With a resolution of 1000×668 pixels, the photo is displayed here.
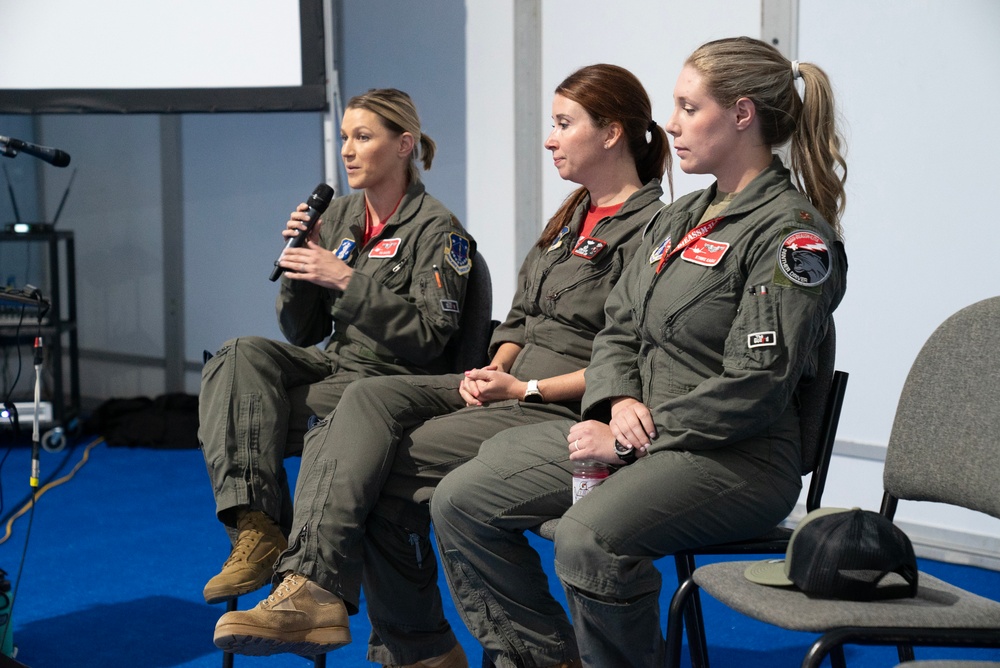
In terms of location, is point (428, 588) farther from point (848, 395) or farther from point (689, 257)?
point (848, 395)

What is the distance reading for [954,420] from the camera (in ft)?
5.26

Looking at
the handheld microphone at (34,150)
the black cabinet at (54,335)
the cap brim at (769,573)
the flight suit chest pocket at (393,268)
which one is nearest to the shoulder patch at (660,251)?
the cap brim at (769,573)

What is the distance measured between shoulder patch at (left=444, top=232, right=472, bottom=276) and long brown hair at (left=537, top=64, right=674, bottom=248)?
21cm

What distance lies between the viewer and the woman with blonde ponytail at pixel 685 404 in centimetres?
160

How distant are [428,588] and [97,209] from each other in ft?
13.5

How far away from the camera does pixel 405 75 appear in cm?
464

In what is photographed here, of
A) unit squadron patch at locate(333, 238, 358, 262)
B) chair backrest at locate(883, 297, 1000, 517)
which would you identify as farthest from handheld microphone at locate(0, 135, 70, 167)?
chair backrest at locate(883, 297, 1000, 517)

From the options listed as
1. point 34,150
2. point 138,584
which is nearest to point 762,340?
point 34,150

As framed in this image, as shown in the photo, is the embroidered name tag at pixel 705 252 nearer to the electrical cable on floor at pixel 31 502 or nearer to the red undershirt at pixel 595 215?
the red undershirt at pixel 595 215

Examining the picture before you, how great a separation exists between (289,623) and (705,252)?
0.94 m

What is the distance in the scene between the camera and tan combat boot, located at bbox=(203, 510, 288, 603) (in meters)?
2.02

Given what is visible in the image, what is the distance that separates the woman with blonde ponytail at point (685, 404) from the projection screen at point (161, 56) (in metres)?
2.36

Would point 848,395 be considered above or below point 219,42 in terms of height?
below

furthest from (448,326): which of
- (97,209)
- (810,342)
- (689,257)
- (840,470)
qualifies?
(97,209)
